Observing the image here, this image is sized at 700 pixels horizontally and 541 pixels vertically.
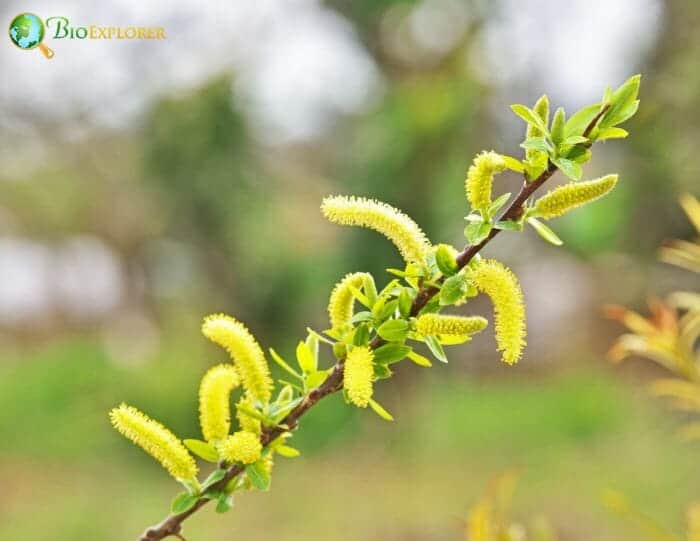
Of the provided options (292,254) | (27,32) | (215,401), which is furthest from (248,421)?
(292,254)

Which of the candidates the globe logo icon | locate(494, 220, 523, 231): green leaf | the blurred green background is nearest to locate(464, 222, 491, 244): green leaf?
locate(494, 220, 523, 231): green leaf

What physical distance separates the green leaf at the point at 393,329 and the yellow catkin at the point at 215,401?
0.04 metres

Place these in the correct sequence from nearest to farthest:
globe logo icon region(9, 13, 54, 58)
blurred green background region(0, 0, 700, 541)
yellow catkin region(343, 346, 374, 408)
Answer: yellow catkin region(343, 346, 374, 408), globe logo icon region(9, 13, 54, 58), blurred green background region(0, 0, 700, 541)

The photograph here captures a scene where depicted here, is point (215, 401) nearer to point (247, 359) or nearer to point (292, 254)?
point (247, 359)

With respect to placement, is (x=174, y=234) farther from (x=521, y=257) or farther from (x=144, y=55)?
(x=521, y=257)

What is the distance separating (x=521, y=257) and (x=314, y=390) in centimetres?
229

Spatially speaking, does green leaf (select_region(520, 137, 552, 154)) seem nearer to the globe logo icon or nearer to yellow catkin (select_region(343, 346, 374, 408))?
yellow catkin (select_region(343, 346, 374, 408))

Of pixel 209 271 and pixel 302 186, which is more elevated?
pixel 302 186

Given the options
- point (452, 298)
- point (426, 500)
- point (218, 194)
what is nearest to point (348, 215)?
point (452, 298)

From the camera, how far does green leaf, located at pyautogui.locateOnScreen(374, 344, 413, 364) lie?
0.18 meters

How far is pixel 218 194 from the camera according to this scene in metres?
2.06

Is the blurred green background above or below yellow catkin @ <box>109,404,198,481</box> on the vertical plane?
above

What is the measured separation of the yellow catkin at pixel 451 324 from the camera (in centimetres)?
16

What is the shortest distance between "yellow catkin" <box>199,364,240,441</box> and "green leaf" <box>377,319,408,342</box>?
0.04 meters
